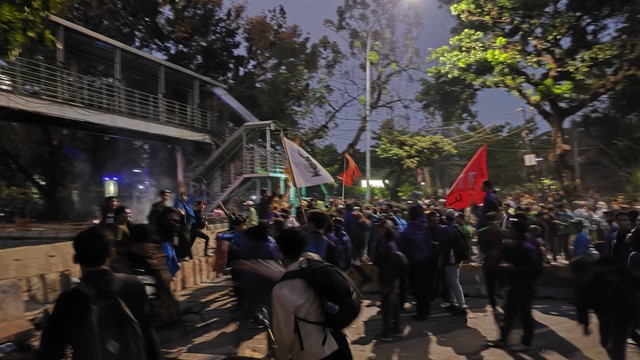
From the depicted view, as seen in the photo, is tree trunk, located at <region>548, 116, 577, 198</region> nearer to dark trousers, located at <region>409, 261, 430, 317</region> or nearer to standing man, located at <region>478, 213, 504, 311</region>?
standing man, located at <region>478, 213, 504, 311</region>

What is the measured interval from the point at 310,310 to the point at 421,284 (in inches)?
202

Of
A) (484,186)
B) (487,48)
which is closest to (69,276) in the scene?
(484,186)

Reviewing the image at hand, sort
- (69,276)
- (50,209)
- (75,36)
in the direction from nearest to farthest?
(69,276)
(75,36)
(50,209)

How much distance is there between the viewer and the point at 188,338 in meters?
6.72

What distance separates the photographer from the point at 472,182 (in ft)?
32.2

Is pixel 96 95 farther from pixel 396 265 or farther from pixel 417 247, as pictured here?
pixel 396 265

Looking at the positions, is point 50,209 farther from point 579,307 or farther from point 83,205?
point 579,307

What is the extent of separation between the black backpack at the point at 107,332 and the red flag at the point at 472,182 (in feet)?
27.2

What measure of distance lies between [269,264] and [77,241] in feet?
4.86

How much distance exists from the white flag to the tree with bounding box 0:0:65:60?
3360 millimetres

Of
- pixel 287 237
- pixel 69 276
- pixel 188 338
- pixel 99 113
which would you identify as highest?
pixel 99 113

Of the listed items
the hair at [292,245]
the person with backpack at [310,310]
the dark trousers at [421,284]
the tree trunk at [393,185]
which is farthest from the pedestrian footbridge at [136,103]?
the person with backpack at [310,310]

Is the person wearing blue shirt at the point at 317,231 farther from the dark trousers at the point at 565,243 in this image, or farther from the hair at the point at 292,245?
the dark trousers at the point at 565,243

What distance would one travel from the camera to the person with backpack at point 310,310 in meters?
2.48
